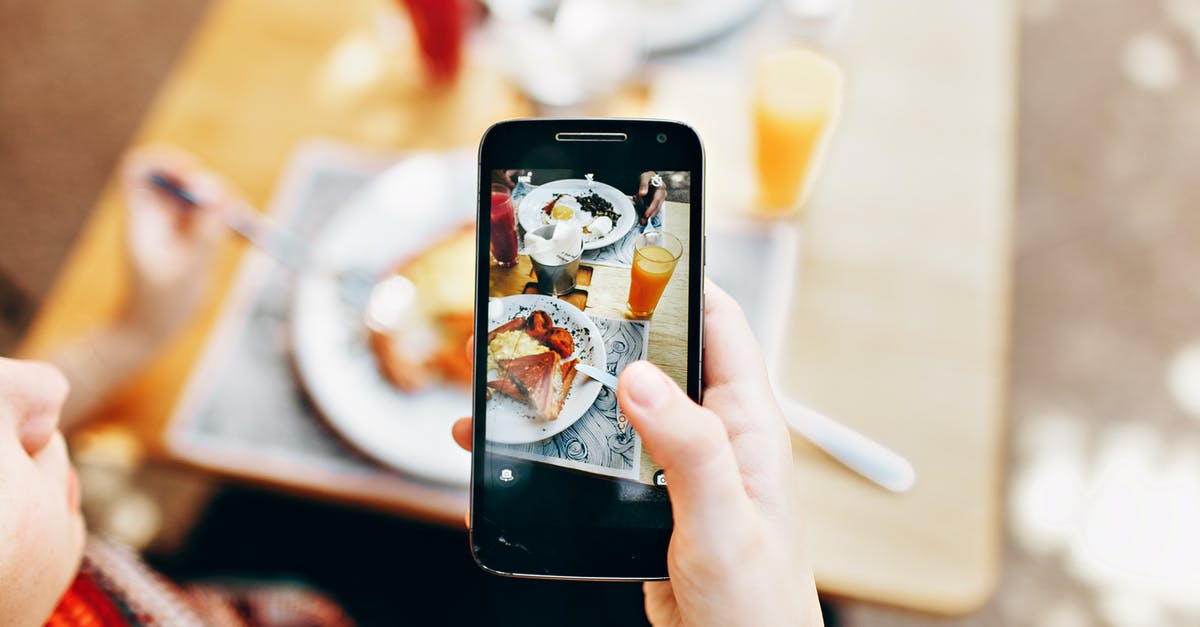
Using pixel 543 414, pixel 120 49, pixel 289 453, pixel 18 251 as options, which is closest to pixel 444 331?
pixel 289 453

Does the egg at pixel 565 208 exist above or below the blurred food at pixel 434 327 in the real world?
above

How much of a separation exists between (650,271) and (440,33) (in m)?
0.57

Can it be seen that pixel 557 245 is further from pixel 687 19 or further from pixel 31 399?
pixel 687 19

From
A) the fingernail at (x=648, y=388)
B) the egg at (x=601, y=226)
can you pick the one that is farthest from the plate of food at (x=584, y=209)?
the fingernail at (x=648, y=388)

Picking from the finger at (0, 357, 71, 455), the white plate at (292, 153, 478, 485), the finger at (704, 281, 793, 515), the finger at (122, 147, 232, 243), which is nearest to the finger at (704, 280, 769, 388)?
the finger at (704, 281, 793, 515)

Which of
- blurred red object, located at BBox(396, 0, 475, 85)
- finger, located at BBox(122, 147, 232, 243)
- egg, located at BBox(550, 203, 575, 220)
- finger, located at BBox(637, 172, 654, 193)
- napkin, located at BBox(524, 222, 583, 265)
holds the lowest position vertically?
finger, located at BBox(122, 147, 232, 243)

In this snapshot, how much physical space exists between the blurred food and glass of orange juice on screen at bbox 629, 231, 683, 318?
0.30 meters

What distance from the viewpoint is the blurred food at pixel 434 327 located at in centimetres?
86

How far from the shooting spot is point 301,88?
1.05m

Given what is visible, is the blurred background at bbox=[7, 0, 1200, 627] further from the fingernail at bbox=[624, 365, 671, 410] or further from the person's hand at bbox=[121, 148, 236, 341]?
the fingernail at bbox=[624, 365, 671, 410]

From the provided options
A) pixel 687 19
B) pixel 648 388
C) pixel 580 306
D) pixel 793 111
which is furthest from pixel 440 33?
pixel 648 388

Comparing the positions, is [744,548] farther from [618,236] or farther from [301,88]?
[301,88]

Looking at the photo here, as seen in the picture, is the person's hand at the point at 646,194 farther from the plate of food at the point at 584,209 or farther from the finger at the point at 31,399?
the finger at the point at 31,399

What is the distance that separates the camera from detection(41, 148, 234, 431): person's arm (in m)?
0.89
